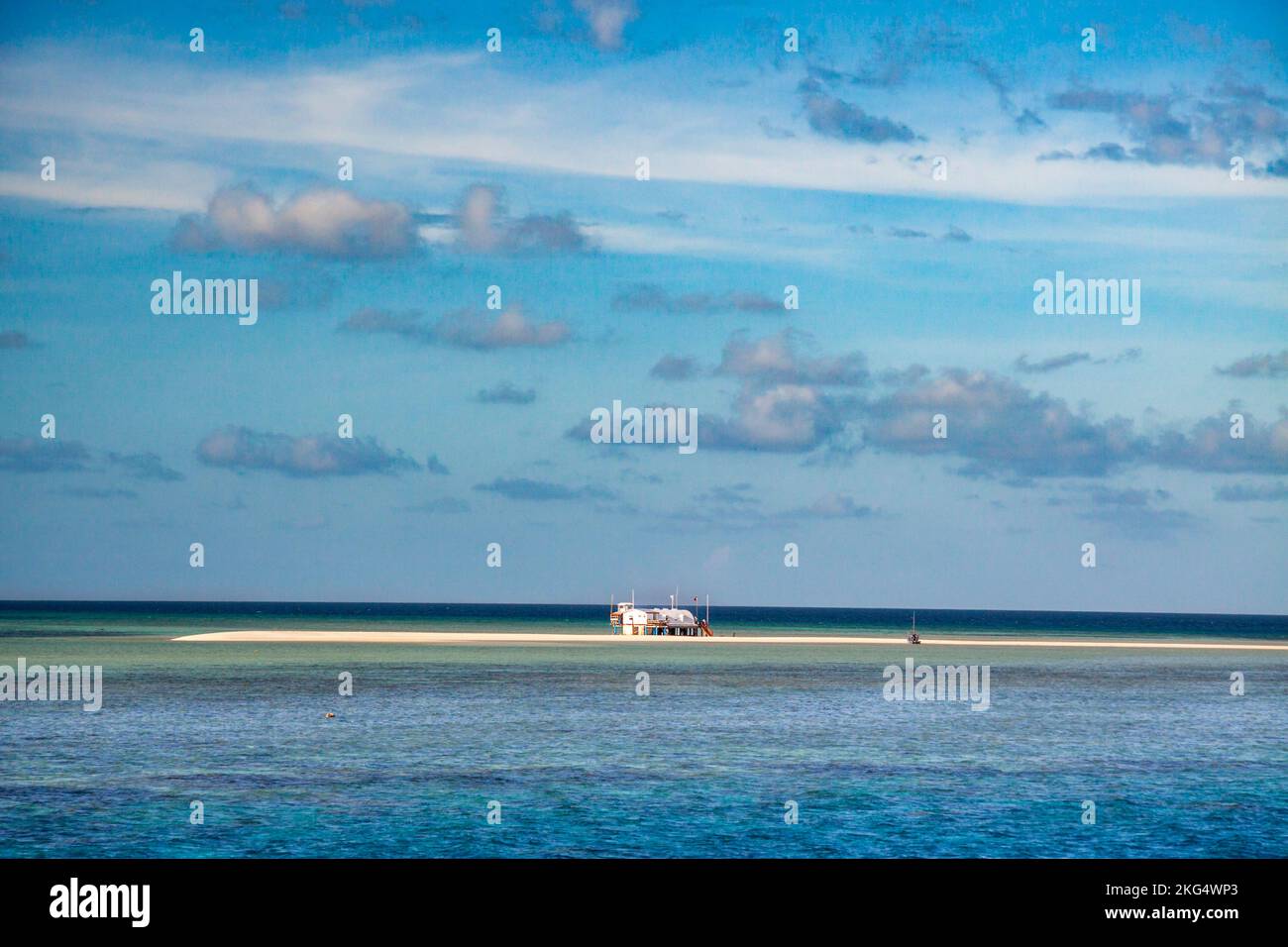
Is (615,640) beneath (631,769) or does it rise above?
beneath

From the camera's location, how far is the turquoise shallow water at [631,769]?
39281 millimetres

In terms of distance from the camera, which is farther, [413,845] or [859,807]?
[859,807]

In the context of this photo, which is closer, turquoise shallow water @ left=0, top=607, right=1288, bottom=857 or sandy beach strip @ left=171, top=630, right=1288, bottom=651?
turquoise shallow water @ left=0, top=607, right=1288, bottom=857

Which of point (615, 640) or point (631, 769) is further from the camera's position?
point (615, 640)

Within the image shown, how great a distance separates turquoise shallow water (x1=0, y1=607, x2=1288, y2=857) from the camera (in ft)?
129

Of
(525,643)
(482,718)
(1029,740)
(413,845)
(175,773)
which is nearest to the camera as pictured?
(413,845)

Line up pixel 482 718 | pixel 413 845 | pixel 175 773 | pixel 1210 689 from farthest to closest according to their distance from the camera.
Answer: pixel 1210 689, pixel 482 718, pixel 175 773, pixel 413 845

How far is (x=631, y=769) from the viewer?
52531mm

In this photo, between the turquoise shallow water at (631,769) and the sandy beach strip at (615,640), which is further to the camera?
the sandy beach strip at (615,640)
